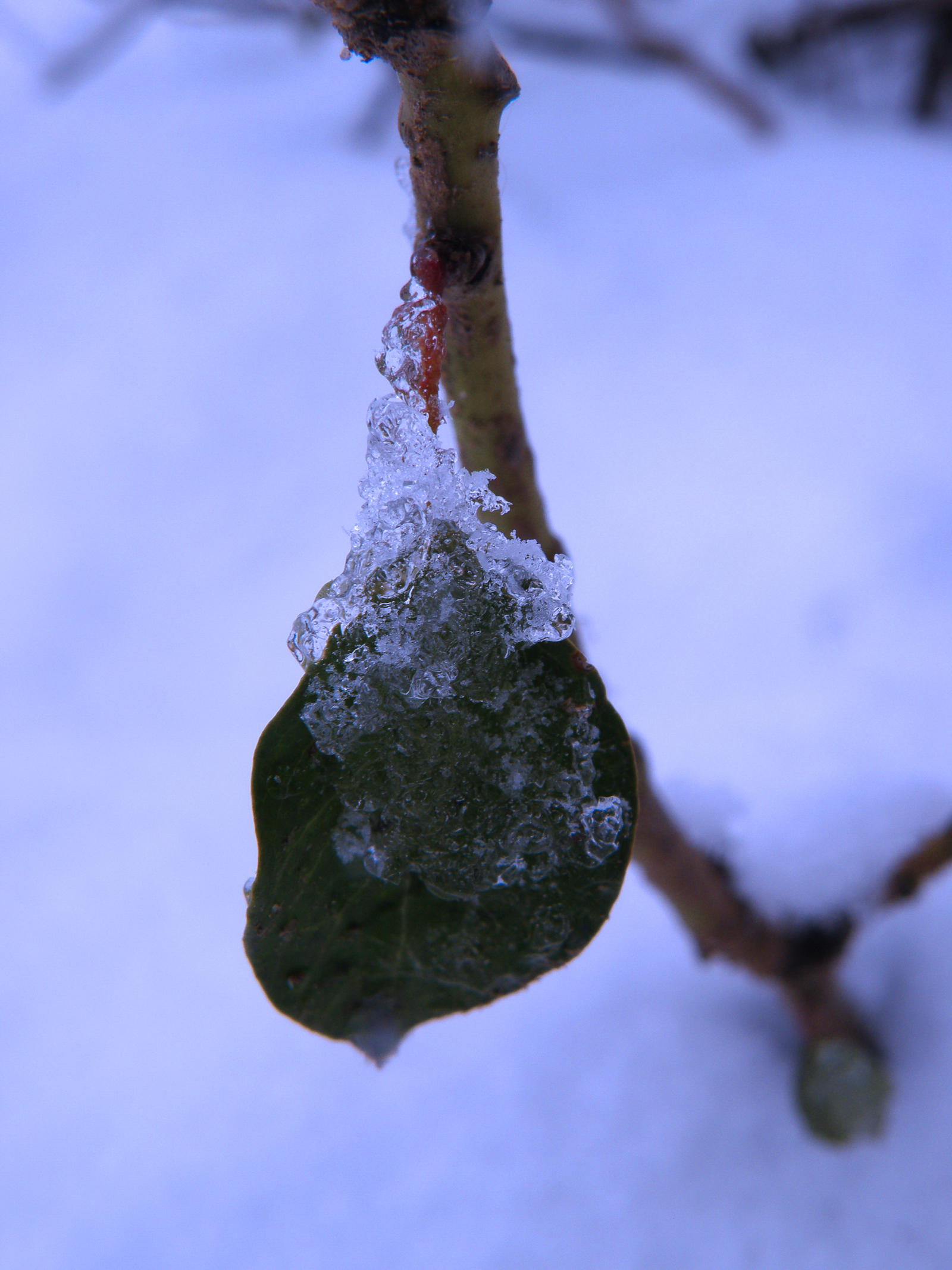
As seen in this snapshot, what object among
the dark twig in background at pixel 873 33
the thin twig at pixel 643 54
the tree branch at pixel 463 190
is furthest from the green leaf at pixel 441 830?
the dark twig in background at pixel 873 33

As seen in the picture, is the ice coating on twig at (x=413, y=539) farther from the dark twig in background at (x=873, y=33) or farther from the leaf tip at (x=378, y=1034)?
the dark twig in background at (x=873, y=33)

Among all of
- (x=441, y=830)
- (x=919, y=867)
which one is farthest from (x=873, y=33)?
(x=441, y=830)

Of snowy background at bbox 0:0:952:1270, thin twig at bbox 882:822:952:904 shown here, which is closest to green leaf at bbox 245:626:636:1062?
snowy background at bbox 0:0:952:1270

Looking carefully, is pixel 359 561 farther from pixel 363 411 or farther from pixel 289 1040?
pixel 363 411

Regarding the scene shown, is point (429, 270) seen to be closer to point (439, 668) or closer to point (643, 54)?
point (439, 668)

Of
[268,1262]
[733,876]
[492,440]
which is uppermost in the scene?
[492,440]

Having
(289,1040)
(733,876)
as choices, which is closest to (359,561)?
(733,876)

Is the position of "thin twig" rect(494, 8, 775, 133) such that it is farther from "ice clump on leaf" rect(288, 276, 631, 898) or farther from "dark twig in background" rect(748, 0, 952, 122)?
"ice clump on leaf" rect(288, 276, 631, 898)
